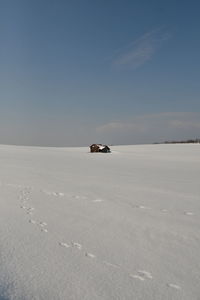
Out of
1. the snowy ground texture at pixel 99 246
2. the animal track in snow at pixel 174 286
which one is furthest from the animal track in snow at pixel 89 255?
the animal track in snow at pixel 174 286

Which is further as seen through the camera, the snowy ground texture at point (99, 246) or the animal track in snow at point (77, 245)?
the animal track in snow at point (77, 245)

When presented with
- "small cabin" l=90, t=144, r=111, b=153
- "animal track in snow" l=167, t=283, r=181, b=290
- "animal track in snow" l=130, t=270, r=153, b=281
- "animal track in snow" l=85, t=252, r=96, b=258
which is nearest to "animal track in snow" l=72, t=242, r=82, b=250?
"animal track in snow" l=85, t=252, r=96, b=258

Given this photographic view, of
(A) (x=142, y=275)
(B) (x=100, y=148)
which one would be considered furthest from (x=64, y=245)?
(B) (x=100, y=148)

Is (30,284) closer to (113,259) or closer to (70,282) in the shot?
(70,282)

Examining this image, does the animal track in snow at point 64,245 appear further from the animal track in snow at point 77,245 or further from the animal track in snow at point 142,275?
the animal track in snow at point 142,275

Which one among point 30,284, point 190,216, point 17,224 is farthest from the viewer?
point 190,216

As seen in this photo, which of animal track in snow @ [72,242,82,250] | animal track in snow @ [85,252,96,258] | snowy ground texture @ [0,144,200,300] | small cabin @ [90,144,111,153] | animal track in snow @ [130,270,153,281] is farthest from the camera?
small cabin @ [90,144,111,153]

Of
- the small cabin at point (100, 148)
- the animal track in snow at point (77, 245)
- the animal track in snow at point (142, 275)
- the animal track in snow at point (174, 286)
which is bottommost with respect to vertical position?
the animal track in snow at point (174, 286)

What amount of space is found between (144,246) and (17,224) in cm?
183

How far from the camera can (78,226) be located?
4.16 meters

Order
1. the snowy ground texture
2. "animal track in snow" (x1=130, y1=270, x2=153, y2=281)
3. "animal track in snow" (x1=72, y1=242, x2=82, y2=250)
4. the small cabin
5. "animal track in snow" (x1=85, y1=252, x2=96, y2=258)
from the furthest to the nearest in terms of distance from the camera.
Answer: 1. the small cabin
2. "animal track in snow" (x1=72, y1=242, x2=82, y2=250)
3. "animal track in snow" (x1=85, y1=252, x2=96, y2=258)
4. "animal track in snow" (x1=130, y1=270, x2=153, y2=281)
5. the snowy ground texture

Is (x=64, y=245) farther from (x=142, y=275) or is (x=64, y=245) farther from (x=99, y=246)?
(x=142, y=275)

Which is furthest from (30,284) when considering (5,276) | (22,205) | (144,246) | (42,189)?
(42,189)

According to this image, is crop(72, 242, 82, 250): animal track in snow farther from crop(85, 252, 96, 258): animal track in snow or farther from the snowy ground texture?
crop(85, 252, 96, 258): animal track in snow
